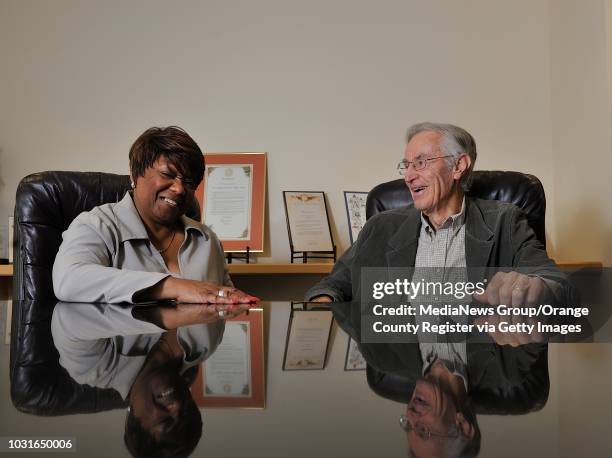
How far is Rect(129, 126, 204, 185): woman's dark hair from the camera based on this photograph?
2.00 meters

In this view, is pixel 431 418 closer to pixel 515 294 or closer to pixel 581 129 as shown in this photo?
pixel 515 294

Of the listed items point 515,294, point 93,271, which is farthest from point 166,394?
point 93,271

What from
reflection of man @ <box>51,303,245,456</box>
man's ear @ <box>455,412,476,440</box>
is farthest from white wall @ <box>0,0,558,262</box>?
man's ear @ <box>455,412,476,440</box>

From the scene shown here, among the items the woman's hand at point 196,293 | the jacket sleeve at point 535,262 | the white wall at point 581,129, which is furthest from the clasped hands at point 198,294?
the white wall at point 581,129

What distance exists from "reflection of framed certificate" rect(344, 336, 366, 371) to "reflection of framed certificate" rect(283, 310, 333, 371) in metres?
0.02

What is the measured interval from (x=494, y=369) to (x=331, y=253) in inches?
127

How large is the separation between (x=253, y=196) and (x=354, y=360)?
3.26m

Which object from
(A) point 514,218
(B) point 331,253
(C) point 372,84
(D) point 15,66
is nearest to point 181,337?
(A) point 514,218

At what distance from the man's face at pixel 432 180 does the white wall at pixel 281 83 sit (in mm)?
1388

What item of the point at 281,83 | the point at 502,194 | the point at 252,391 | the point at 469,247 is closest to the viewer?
the point at 252,391

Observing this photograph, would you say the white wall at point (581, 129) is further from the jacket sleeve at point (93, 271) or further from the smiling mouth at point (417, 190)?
the jacket sleeve at point (93, 271)

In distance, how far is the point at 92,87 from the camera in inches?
153

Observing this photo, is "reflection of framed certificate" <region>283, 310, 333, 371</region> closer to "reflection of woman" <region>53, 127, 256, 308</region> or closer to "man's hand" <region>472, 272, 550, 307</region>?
"man's hand" <region>472, 272, 550, 307</region>

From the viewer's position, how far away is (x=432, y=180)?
229cm
